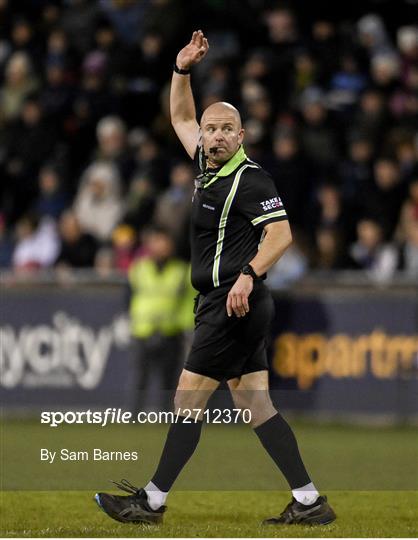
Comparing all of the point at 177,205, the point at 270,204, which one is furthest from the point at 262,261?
the point at 177,205

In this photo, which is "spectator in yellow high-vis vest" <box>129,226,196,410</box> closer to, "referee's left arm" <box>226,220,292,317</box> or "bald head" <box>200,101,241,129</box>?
"bald head" <box>200,101,241,129</box>

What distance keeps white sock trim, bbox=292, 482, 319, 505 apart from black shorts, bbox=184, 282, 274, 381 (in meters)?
0.67

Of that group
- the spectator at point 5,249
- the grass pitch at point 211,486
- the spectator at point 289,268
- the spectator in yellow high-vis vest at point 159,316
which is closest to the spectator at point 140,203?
the spectator in yellow high-vis vest at point 159,316

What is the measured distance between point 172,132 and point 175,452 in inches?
392

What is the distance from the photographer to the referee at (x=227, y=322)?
7.72 meters

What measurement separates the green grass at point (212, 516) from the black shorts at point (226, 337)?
0.83 metres

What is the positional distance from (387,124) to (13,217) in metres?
4.78

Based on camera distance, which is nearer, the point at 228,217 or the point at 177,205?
the point at 228,217

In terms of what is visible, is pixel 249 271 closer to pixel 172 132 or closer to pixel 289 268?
pixel 289 268

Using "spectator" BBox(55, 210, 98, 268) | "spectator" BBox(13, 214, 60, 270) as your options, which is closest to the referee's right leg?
"spectator" BBox(55, 210, 98, 268)

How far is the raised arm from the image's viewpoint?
8289 mm

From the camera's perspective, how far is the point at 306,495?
7.82 meters

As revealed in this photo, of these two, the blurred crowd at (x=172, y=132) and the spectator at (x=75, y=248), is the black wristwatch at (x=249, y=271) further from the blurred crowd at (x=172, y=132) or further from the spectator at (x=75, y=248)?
the spectator at (x=75, y=248)

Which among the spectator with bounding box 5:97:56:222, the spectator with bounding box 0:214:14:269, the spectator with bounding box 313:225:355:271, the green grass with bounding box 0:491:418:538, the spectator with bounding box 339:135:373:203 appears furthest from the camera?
the spectator with bounding box 5:97:56:222
